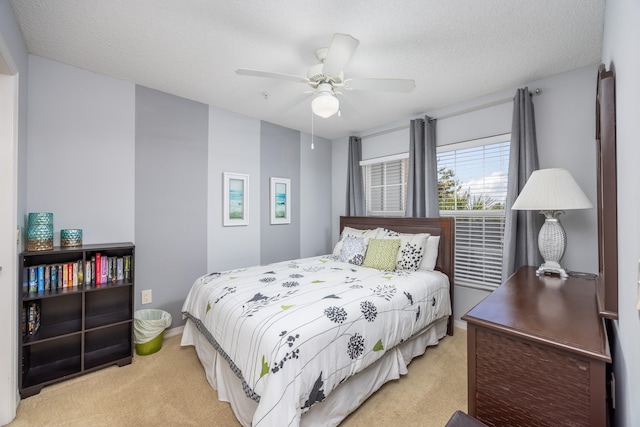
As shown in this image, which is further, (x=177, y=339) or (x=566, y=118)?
(x=177, y=339)

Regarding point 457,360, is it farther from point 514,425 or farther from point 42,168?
point 42,168

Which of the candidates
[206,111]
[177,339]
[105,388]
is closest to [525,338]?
[105,388]

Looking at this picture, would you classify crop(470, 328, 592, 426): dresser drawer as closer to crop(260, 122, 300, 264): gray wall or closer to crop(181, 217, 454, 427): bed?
crop(181, 217, 454, 427): bed

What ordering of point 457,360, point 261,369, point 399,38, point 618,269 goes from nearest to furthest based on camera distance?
point 618,269 < point 261,369 < point 399,38 < point 457,360

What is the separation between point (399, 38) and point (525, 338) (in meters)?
1.93

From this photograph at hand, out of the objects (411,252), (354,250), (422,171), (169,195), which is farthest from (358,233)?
(169,195)

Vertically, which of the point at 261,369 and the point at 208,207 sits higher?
the point at 208,207

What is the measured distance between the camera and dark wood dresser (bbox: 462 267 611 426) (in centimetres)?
95

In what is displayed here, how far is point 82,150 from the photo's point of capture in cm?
237

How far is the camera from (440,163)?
3209 millimetres

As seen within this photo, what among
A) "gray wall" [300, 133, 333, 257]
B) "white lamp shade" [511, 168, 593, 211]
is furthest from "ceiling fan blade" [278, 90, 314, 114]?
"white lamp shade" [511, 168, 593, 211]

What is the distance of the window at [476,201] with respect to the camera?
2787mm

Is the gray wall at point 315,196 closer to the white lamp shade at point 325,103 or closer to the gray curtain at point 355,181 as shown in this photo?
the gray curtain at point 355,181

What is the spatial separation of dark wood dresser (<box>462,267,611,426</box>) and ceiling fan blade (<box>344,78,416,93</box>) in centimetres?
150
